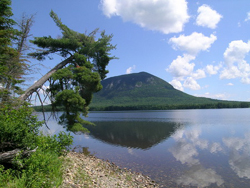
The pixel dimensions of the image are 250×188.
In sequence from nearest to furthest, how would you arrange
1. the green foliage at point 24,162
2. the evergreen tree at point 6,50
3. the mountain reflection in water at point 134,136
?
the green foliage at point 24,162 < the evergreen tree at point 6,50 < the mountain reflection in water at point 134,136

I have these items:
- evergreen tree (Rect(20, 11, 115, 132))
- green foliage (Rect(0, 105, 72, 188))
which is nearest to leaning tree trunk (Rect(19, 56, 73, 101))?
evergreen tree (Rect(20, 11, 115, 132))

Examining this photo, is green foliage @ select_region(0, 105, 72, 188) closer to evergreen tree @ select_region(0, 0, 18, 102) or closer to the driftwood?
the driftwood

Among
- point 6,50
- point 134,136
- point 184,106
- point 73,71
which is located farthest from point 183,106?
point 6,50

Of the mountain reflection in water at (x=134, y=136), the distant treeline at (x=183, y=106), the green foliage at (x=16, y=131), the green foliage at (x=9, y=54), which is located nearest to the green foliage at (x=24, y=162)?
the green foliage at (x=16, y=131)

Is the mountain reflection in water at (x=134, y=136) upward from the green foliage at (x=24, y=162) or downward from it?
downward

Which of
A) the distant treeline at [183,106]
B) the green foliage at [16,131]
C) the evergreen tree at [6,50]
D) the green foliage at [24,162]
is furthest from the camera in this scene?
the distant treeline at [183,106]

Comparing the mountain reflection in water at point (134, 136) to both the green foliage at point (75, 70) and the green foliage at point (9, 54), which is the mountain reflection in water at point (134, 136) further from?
the green foliage at point (9, 54)

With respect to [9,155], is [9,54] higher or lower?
higher

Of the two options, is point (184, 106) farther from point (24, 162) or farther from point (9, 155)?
point (9, 155)

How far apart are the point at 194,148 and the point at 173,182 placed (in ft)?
35.5

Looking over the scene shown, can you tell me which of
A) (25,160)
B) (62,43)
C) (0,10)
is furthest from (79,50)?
(25,160)

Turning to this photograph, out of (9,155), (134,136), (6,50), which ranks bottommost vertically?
(134,136)

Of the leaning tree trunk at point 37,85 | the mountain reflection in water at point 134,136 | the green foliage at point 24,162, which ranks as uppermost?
the leaning tree trunk at point 37,85

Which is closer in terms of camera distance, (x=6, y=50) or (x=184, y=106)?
(x=6, y=50)
